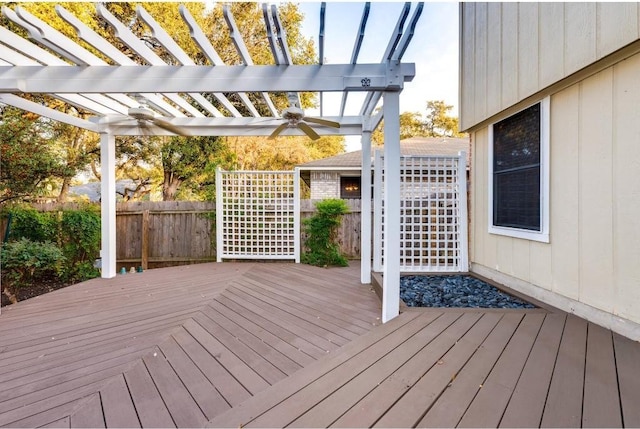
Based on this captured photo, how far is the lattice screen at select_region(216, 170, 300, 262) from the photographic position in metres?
5.09

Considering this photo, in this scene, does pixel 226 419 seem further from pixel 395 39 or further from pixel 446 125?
pixel 446 125

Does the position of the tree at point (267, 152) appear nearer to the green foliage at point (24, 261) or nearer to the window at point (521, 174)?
the green foliage at point (24, 261)

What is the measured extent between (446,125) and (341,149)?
6.96 metres

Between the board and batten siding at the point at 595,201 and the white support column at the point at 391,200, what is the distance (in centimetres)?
159

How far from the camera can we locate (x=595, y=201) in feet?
7.37

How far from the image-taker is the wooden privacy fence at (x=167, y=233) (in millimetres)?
5402

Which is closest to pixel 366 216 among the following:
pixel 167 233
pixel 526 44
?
pixel 526 44

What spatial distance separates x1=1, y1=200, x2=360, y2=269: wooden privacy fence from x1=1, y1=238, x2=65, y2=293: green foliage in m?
1.32

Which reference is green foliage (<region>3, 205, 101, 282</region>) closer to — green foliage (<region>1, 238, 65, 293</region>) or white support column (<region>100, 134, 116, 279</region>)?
green foliage (<region>1, 238, 65, 293</region>)

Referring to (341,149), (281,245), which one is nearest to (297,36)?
(281,245)

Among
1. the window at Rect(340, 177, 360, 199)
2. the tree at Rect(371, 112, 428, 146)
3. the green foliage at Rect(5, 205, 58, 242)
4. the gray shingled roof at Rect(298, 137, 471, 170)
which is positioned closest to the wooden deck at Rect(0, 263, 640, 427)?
the green foliage at Rect(5, 205, 58, 242)

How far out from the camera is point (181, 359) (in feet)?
5.96

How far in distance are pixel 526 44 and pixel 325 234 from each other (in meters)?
3.67

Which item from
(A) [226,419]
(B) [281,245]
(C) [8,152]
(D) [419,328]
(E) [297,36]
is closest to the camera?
(A) [226,419]
